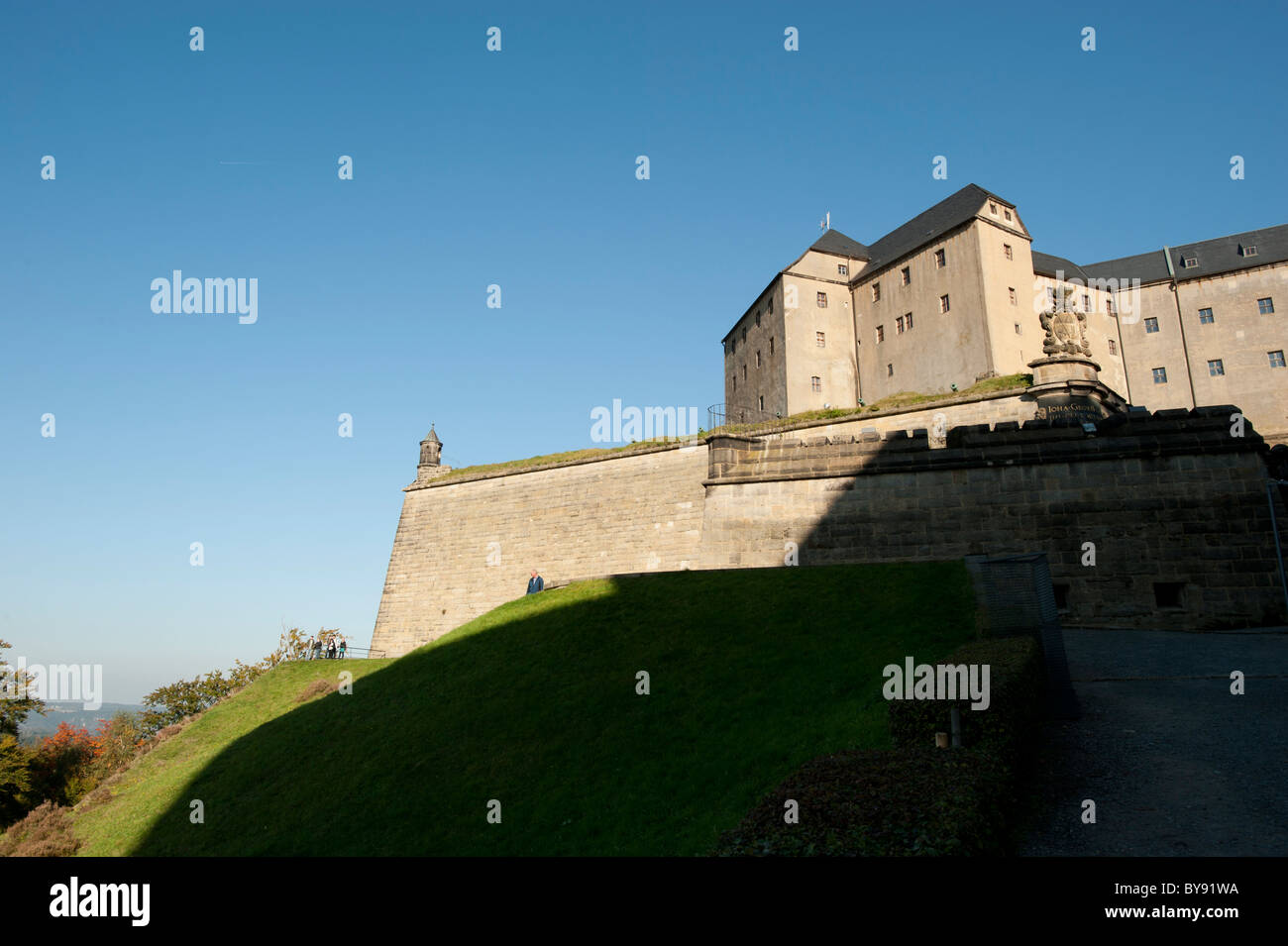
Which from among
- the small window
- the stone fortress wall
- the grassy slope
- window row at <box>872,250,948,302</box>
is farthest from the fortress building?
the grassy slope

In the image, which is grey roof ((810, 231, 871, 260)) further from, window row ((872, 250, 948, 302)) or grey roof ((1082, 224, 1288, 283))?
grey roof ((1082, 224, 1288, 283))

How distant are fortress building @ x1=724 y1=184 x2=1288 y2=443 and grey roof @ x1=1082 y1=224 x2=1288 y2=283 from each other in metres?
0.14

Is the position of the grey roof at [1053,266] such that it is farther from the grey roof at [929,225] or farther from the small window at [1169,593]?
the small window at [1169,593]

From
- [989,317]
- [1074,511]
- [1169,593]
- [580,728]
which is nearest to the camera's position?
[580,728]

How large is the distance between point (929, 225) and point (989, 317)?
11.0 m

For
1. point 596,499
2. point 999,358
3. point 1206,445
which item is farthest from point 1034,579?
point 999,358

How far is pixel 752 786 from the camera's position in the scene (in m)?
9.78

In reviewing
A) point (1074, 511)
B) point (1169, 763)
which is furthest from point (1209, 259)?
point (1169, 763)

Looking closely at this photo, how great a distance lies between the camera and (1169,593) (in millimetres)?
19406

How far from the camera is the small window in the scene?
63.1 ft

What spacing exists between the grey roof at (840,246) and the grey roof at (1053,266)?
41.2 ft

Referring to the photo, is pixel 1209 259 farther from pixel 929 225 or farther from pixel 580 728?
pixel 580 728

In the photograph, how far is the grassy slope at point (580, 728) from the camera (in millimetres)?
10867
